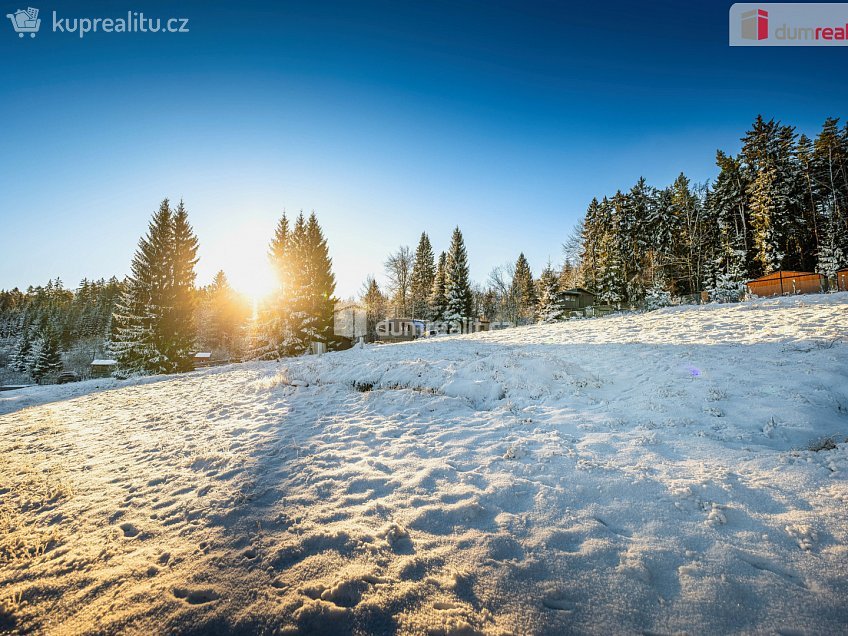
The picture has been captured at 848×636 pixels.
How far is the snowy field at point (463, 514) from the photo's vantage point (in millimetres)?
2107

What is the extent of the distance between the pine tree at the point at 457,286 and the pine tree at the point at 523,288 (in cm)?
1794

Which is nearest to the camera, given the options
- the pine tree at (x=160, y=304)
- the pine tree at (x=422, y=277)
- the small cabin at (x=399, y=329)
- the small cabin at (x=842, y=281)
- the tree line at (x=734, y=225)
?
the small cabin at (x=842, y=281)

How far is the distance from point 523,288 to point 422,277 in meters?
17.2

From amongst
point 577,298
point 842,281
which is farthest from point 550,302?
point 842,281

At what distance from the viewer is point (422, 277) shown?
49.2 meters

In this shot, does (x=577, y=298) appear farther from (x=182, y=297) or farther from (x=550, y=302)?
(x=182, y=297)

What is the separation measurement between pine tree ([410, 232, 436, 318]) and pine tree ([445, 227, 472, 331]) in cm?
1091

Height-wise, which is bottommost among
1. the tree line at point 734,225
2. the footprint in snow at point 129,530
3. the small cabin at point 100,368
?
the small cabin at point 100,368

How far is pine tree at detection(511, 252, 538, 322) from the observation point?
171ft

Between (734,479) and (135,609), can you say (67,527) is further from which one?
(734,479)

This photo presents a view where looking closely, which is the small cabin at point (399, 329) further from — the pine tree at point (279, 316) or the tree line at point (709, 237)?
the pine tree at point (279, 316)

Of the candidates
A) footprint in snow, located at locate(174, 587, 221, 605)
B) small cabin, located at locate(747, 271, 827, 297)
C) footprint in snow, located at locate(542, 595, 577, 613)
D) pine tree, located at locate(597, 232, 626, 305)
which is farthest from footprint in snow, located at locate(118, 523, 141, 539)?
pine tree, located at locate(597, 232, 626, 305)

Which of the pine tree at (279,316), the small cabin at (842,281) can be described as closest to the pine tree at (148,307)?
the pine tree at (279,316)

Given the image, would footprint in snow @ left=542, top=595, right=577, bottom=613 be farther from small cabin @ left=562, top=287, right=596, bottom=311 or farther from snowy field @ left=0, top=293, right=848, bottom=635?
small cabin @ left=562, top=287, right=596, bottom=311
